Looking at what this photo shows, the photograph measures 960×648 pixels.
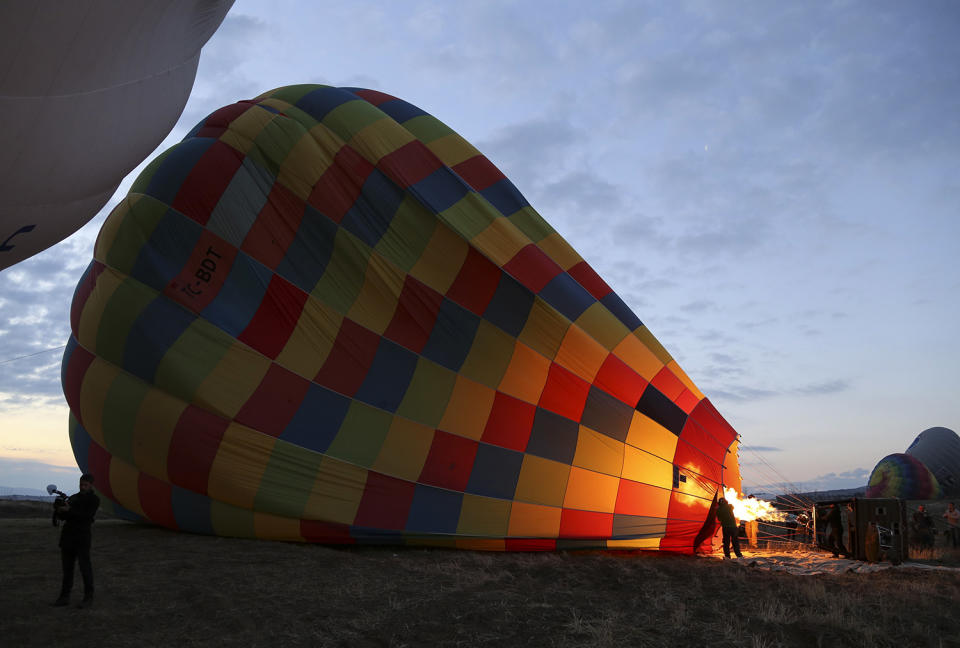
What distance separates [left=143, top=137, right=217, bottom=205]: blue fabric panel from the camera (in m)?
9.16

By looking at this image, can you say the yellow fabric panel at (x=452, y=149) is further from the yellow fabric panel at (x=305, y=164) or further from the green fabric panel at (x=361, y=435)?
the green fabric panel at (x=361, y=435)

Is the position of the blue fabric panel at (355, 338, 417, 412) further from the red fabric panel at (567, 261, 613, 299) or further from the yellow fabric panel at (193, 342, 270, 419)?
the red fabric panel at (567, 261, 613, 299)

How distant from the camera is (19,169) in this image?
507cm

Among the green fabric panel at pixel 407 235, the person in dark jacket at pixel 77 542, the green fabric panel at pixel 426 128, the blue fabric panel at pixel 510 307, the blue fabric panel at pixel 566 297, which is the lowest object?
the person in dark jacket at pixel 77 542

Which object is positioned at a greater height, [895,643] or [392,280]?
[392,280]

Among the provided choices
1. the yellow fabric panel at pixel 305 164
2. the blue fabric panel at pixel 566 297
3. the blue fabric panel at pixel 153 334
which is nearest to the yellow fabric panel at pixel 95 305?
the blue fabric panel at pixel 153 334

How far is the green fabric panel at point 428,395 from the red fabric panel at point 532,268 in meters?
1.43

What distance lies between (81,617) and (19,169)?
329 centimetres

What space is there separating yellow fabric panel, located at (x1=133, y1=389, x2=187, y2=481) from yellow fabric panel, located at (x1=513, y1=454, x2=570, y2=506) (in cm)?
423

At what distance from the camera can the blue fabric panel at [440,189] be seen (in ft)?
28.6

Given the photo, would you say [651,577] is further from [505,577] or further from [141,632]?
[141,632]

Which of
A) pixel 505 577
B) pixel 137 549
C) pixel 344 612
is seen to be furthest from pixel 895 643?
pixel 137 549

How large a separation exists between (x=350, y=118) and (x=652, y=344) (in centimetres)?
492

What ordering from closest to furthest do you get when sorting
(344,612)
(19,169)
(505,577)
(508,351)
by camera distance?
(19,169), (344,612), (505,577), (508,351)
